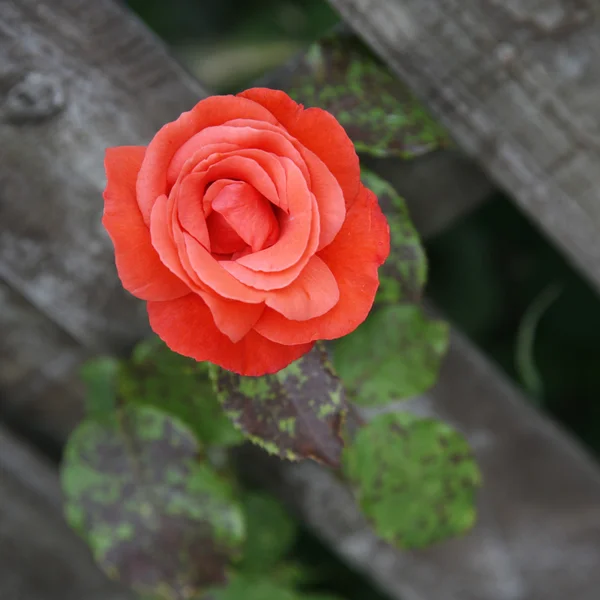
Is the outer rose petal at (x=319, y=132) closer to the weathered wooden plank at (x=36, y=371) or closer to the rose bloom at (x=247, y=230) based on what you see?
the rose bloom at (x=247, y=230)

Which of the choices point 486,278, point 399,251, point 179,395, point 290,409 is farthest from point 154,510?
point 486,278

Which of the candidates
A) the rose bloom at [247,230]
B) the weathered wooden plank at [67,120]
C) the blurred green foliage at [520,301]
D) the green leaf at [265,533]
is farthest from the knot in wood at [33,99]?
the blurred green foliage at [520,301]

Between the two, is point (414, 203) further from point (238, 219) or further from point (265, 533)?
point (265, 533)

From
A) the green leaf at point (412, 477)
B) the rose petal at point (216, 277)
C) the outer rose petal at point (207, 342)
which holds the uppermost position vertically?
the rose petal at point (216, 277)

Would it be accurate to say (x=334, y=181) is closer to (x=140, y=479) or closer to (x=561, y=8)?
(x=561, y=8)

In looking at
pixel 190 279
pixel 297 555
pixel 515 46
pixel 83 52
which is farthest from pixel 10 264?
pixel 297 555

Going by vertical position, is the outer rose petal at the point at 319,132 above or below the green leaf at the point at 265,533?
above

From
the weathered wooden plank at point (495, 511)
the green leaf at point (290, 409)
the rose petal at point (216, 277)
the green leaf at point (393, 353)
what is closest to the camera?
the rose petal at point (216, 277)

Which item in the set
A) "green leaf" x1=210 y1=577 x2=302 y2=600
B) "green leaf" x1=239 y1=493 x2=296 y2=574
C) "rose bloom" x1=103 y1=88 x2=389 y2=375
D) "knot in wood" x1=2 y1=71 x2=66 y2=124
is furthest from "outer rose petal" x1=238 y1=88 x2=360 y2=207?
"green leaf" x1=210 y1=577 x2=302 y2=600
